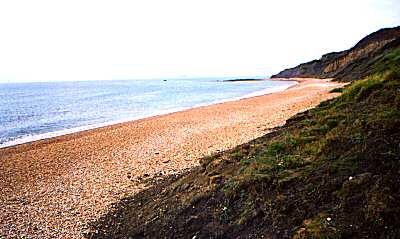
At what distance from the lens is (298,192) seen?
461 centimetres

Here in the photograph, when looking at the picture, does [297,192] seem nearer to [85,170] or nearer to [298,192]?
[298,192]

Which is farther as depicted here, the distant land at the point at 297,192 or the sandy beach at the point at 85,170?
the sandy beach at the point at 85,170

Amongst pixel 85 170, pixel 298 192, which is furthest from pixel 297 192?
pixel 85 170

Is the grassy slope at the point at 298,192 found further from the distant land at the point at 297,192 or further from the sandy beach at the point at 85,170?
the sandy beach at the point at 85,170

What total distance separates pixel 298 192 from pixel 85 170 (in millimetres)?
8881

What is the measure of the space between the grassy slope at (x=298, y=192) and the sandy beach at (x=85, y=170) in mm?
1106

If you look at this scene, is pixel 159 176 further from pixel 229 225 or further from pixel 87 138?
pixel 87 138

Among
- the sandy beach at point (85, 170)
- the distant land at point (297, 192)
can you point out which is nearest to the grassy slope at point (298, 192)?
the distant land at point (297, 192)

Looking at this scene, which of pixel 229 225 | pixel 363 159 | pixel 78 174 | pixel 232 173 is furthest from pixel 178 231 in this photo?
pixel 78 174

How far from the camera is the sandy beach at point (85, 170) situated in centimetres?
750

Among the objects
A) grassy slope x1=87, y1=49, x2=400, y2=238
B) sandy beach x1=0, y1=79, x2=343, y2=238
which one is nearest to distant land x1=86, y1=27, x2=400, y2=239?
grassy slope x1=87, y1=49, x2=400, y2=238

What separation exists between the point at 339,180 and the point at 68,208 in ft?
21.5

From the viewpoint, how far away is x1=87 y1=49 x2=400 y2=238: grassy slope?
3758 mm

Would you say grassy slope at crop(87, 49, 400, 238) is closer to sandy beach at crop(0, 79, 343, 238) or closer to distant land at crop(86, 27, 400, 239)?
distant land at crop(86, 27, 400, 239)
